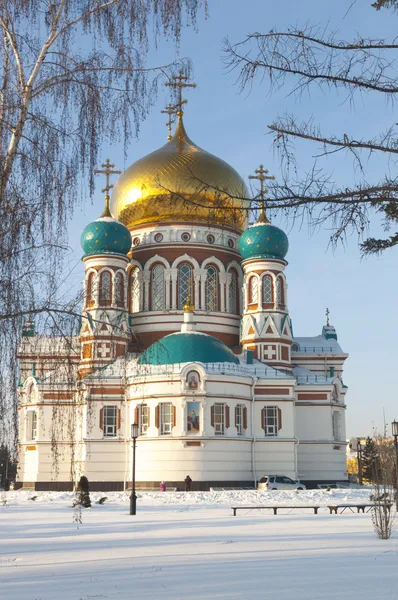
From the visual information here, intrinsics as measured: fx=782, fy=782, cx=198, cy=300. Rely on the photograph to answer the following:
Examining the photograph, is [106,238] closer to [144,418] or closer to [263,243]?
[263,243]

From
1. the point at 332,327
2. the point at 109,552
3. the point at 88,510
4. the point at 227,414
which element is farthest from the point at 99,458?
the point at 109,552

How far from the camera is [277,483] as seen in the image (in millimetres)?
35125

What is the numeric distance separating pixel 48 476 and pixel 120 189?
650 inches

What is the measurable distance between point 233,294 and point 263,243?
4.34 m

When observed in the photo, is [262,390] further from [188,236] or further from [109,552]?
[109,552]

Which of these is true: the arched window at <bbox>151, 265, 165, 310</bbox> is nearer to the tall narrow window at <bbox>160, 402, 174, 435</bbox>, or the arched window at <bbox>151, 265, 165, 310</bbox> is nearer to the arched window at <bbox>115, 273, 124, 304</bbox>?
the arched window at <bbox>115, 273, 124, 304</bbox>

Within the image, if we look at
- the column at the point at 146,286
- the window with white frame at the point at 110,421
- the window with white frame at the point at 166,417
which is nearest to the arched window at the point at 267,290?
the column at the point at 146,286

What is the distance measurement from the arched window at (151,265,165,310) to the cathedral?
6cm

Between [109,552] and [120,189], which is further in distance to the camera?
[120,189]

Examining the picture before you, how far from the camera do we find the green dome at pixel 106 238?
40.3m

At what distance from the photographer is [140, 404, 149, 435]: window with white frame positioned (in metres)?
36.0

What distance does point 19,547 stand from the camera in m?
13.5

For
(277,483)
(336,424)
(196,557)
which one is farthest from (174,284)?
(196,557)

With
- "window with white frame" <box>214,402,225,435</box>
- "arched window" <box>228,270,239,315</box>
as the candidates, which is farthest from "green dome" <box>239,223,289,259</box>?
"window with white frame" <box>214,402,225,435</box>
